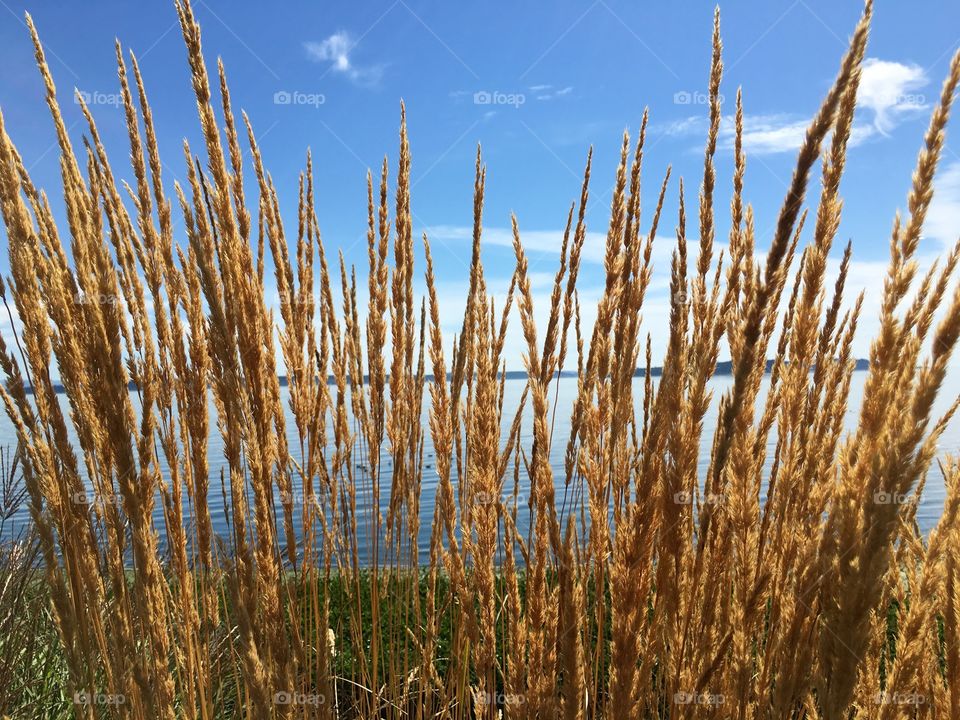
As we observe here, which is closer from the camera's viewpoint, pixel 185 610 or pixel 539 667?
pixel 539 667

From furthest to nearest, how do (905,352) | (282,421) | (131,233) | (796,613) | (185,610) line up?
1. (131,233)
2. (282,421)
3. (185,610)
4. (796,613)
5. (905,352)

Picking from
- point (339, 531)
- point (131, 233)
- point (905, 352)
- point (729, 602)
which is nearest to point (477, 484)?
point (729, 602)

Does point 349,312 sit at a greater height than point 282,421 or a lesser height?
greater

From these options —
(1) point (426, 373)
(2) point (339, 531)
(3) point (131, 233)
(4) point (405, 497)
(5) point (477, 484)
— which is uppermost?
(3) point (131, 233)

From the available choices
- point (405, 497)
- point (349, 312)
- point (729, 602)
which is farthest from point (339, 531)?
point (729, 602)

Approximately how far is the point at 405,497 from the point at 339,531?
0.43 m

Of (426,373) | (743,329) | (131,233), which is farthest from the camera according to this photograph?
(426,373)

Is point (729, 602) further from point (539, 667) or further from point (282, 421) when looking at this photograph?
point (282, 421)

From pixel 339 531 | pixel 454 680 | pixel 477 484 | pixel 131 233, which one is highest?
pixel 131 233

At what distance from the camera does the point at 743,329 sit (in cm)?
110

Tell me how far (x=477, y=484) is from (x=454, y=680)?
1281mm

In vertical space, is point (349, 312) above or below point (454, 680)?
above

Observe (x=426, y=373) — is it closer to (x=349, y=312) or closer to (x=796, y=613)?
(x=349, y=312)

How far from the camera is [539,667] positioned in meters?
1.39
